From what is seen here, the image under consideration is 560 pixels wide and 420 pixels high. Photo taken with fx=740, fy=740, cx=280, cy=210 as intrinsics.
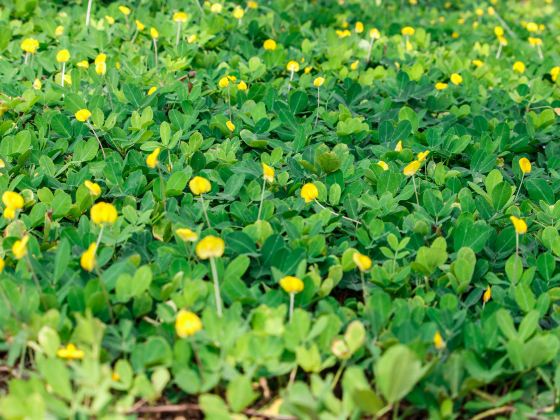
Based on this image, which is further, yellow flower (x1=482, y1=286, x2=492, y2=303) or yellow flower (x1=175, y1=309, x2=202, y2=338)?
yellow flower (x1=482, y1=286, x2=492, y2=303)

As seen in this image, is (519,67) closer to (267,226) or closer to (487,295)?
(487,295)

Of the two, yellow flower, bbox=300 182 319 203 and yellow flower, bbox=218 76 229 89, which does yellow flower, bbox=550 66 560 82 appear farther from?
yellow flower, bbox=300 182 319 203

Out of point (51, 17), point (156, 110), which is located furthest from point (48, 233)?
point (51, 17)

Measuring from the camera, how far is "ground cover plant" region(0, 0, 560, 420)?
163cm

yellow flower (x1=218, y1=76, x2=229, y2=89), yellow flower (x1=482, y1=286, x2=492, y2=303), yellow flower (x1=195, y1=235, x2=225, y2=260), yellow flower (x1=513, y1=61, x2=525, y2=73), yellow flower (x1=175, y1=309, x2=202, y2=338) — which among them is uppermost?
yellow flower (x1=195, y1=235, x2=225, y2=260)

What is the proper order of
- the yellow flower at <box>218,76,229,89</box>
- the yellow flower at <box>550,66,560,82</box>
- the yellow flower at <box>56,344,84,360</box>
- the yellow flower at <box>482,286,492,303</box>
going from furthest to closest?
the yellow flower at <box>550,66,560,82</box>, the yellow flower at <box>218,76,229,89</box>, the yellow flower at <box>482,286,492,303</box>, the yellow flower at <box>56,344,84,360</box>

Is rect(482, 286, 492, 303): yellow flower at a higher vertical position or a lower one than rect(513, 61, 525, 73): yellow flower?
lower

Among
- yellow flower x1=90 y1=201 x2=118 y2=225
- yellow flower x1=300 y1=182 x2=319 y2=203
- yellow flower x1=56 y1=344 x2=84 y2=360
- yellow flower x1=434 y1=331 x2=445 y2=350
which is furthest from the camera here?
yellow flower x1=300 y1=182 x2=319 y2=203

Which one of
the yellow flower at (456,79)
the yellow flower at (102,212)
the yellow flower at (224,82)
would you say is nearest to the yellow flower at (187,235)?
the yellow flower at (102,212)

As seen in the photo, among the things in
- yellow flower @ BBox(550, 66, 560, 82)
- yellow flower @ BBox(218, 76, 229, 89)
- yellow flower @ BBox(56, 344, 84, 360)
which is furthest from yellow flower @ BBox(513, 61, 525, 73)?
yellow flower @ BBox(56, 344, 84, 360)

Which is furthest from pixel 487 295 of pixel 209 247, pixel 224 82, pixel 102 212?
pixel 224 82

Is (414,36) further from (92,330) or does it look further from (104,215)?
(92,330)

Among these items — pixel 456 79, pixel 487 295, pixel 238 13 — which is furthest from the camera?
pixel 238 13

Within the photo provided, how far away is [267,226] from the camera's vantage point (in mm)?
2064
